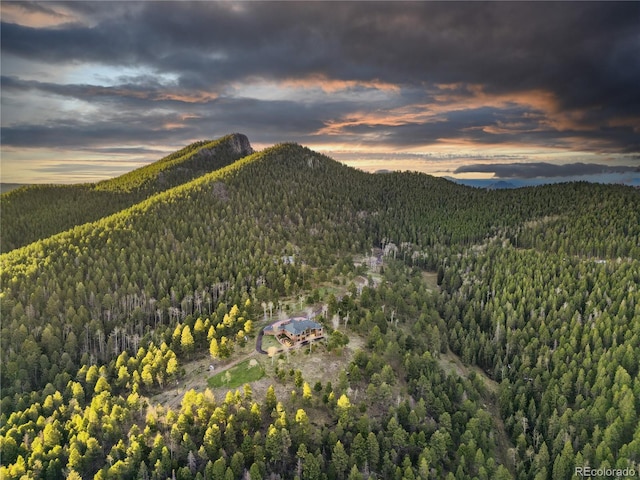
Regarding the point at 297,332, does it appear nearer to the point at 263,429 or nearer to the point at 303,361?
the point at 303,361

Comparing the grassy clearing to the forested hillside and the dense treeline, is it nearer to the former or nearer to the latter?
the forested hillside

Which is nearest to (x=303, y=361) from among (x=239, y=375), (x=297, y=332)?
(x=297, y=332)

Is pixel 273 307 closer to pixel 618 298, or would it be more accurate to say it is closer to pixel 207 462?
pixel 207 462

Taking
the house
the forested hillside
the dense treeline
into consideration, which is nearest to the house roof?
the house

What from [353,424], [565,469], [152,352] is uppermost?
[152,352]

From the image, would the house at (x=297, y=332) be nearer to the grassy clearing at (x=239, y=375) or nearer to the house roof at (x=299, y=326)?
the house roof at (x=299, y=326)

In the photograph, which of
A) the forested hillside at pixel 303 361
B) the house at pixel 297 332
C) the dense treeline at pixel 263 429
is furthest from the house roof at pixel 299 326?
the dense treeline at pixel 263 429

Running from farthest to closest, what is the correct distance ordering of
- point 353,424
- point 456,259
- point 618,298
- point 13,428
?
point 456,259 → point 618,298 → point 353,424 → point 13,428

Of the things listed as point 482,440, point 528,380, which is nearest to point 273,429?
point 482,440
